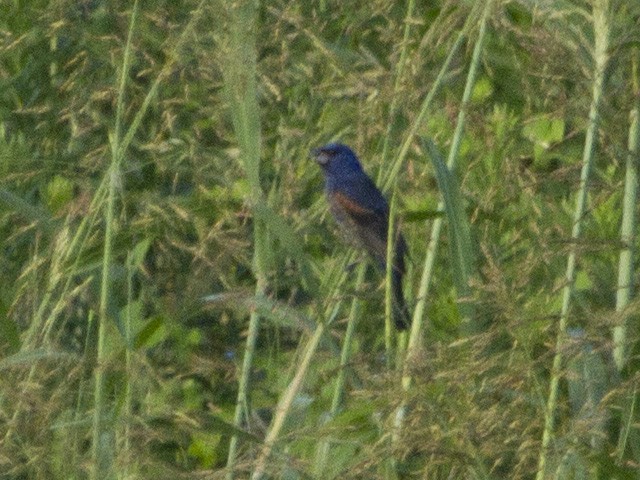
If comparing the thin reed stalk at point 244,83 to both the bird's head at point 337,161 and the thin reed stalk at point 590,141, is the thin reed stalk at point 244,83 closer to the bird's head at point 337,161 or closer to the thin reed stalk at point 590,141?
the thin reed stalk at point 590,141

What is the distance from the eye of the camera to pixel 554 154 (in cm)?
373

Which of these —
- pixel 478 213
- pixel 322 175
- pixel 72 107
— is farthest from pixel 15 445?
pixel 322 175

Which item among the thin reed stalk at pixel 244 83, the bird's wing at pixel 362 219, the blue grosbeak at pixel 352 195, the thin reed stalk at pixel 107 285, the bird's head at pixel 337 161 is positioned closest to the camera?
the thin reed stalk at pixel 244 83

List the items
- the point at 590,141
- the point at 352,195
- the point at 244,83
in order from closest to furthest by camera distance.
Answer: the point at 244,83 < the point at 590,141 < the point at 352,195

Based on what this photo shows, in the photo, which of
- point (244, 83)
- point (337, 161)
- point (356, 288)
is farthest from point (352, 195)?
point (244, 83)

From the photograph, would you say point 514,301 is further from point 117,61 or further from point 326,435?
point 117,61

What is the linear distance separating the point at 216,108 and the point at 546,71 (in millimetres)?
676

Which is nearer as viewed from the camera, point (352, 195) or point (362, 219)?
point (362, 219)

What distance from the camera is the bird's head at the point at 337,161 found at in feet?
13.8

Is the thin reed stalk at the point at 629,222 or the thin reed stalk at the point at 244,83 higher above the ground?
the thin reed stalk at the point at 244,83

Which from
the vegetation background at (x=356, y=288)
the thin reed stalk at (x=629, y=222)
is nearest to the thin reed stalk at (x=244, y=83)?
the vegetation background at (x=356, y=288)

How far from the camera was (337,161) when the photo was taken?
4.24 meters

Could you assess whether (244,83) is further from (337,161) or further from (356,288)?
(337,161)

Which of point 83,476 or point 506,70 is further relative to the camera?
point 506,70
